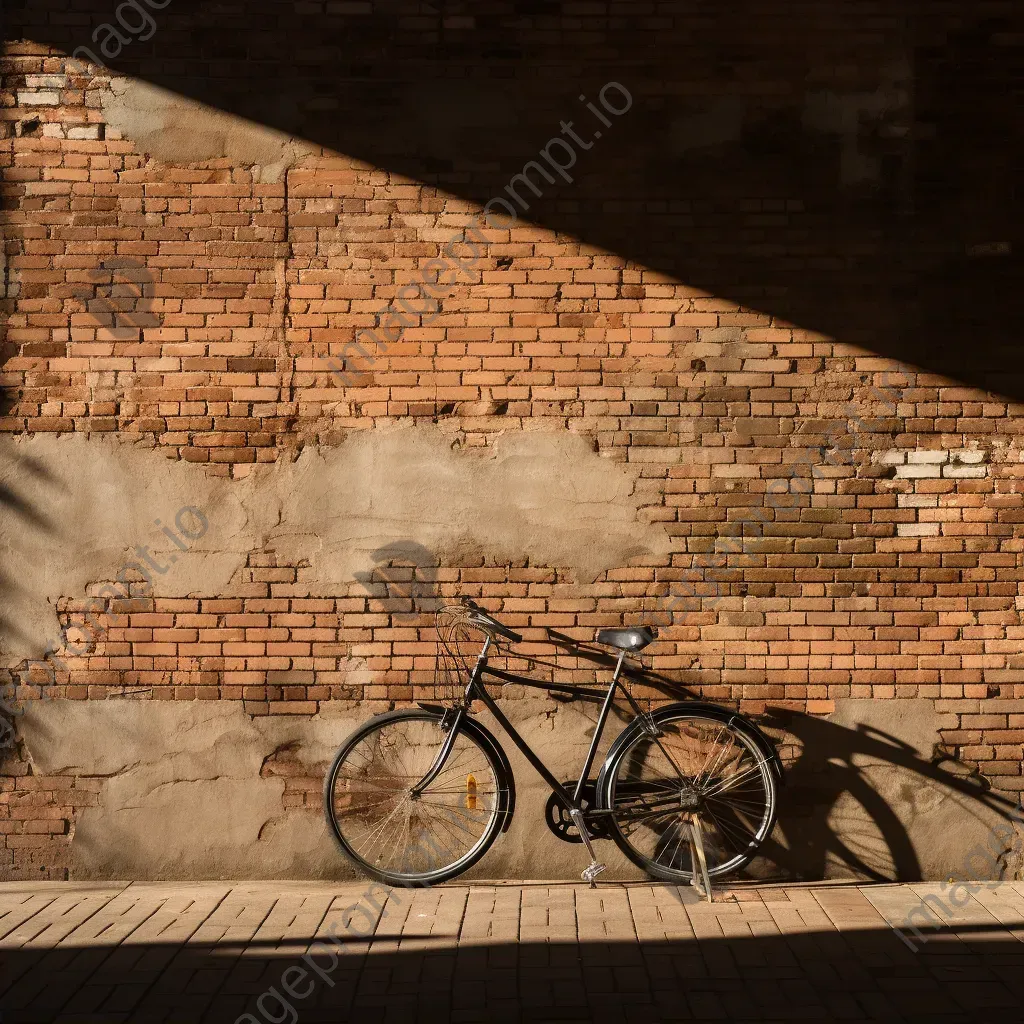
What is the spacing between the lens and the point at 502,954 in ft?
13.4

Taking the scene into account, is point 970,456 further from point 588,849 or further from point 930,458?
point 588,849

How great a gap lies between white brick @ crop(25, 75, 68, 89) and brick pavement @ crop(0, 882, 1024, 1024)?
3.93 meters

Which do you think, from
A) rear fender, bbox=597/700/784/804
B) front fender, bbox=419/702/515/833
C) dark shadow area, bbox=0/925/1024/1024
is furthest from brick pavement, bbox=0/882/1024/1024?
rear fender, bbox=597/700/784/804

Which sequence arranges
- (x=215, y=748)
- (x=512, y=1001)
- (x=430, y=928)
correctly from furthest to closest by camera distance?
1. (x=215, y=748)
2. (x=430, y=928)
3. (x=512, y=1001)

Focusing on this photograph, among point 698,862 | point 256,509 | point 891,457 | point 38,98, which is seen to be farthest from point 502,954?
point 38,98

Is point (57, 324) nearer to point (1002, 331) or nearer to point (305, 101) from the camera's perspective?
point (305, 101)

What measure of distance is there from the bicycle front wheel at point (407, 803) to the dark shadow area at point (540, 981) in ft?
2.59

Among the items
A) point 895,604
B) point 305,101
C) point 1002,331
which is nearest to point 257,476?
point 305,101

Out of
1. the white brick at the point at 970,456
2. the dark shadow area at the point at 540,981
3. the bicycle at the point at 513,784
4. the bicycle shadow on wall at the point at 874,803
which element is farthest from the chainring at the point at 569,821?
the white brick at the point at 970,456

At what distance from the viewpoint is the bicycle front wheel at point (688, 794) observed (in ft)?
16.2

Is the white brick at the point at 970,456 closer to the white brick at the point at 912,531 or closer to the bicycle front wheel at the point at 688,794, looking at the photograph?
the white brick at the point at 912,531

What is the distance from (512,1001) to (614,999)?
365mm

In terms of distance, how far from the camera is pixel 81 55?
5184 mm

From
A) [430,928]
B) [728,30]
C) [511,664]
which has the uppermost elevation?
[728,30]
